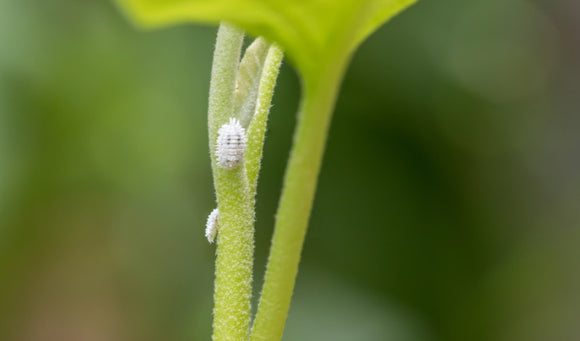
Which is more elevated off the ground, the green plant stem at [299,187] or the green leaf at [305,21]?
the green leaf at [305,21]

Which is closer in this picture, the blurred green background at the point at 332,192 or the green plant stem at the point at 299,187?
the green plant stem at the point at 299,187

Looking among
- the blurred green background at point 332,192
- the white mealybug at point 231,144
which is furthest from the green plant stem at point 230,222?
the blurred green background at point 332,192

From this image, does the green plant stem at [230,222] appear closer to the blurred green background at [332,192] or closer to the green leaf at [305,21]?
the green leaf at [305,21]

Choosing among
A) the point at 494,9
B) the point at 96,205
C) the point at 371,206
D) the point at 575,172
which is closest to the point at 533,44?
the point at 494,9

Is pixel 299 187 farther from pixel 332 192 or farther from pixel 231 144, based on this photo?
pixel 332 192

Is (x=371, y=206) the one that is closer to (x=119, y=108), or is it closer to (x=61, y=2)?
(x=119, y=108)
